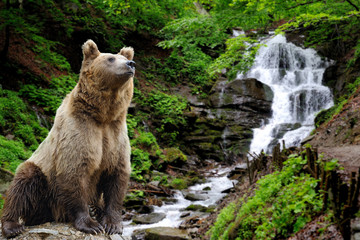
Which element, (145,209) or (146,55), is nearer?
(145,209)

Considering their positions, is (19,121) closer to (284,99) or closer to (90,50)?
(90,50)

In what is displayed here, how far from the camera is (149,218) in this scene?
8688 mm

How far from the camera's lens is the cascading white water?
1659cm

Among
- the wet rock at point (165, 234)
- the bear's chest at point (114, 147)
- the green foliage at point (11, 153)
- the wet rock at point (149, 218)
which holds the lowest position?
the wet rock at point (149, 218)

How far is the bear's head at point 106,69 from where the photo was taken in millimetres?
2838

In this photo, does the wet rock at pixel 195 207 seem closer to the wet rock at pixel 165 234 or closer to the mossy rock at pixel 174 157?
the wet rock at pixel 165 234

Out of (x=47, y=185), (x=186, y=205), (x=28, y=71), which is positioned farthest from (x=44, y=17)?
(x=47, y=185)

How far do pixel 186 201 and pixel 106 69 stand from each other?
8.20m

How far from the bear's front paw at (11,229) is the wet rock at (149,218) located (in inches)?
229

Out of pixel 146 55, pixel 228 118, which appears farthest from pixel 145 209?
pixel 146 55

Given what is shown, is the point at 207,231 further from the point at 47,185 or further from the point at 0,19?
the point at 0,19

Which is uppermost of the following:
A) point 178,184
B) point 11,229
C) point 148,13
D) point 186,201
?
point 148,13

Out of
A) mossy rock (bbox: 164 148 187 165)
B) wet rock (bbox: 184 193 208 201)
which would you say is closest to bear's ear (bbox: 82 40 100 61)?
wet rock (bbox: 184 193 208 201)

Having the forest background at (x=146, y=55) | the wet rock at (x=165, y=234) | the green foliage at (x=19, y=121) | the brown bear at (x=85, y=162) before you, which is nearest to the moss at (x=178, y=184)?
the forest background at (x=146, y=55)
